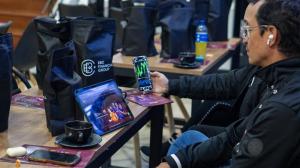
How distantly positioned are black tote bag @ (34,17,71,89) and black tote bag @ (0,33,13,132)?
0.35 m

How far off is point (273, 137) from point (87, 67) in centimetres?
92

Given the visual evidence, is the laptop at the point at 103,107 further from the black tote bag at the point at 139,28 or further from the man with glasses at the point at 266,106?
the black tote bag at the point at 139,28

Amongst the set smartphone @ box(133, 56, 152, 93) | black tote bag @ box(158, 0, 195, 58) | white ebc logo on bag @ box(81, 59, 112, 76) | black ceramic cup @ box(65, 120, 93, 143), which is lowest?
black ceramic cup @ box(65, 120, 93, 143)

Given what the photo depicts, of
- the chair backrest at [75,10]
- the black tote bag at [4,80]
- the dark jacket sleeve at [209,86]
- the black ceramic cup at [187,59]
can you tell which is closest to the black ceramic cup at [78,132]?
the black tote bag at [4,80]

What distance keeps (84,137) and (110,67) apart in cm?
58

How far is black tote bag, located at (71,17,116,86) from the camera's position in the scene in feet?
6.73

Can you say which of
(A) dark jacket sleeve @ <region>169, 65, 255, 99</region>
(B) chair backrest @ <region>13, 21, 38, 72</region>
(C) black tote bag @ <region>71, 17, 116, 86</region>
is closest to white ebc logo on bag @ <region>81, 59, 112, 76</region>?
(C) black tote bag @ <region>71, 17, 116, 86</region>

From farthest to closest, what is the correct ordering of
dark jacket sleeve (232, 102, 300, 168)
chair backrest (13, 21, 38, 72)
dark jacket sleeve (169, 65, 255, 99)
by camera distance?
chair backrest (13, 21, 38, 72) → dark jacket sleeve (169, 65, 255, 99) → dark jacket sleeve (232, 102, 300, 168)

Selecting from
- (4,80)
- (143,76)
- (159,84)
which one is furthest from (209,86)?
(4,80)

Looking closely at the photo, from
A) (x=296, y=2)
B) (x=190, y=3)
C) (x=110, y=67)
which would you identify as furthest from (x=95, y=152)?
(x=190, y=3)

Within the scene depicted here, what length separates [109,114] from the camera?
1805mm

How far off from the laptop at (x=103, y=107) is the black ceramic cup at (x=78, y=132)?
7cm

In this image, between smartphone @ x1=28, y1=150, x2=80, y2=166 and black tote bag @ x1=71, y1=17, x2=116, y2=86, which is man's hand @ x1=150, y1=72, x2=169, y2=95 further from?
smartphone @ x1=28, y1=150, x2=80, y2=166

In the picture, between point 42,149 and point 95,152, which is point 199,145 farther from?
point 42,149
